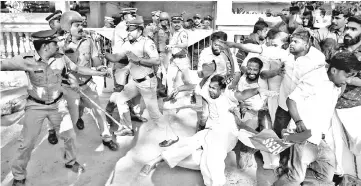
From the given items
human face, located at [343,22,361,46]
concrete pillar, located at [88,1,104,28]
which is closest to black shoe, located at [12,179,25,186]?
human face, located at [343,22,361,46]

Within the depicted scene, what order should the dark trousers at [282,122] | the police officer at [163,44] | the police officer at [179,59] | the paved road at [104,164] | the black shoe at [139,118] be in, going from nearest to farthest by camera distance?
1. the paved road at [104,164]
2. the dark trousers at [282,122]
3. the black shoe at [139,118]
4. the police officer at [179,59]
5. the police officer at [163,44]

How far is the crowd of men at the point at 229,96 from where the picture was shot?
3086mm

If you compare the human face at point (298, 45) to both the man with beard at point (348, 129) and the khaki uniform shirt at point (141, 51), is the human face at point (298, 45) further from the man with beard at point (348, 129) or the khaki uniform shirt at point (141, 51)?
the khaki uniform shirt at point (141, 51)

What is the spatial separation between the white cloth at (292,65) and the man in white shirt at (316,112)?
0.23 metres

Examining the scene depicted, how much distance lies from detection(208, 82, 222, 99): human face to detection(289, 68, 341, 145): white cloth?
2.46 ft

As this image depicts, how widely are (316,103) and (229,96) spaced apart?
1008mm

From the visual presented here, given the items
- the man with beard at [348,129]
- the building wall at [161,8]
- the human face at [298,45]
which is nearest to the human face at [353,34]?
the man with beard at [348,129]

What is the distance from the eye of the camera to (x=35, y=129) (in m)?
3.45

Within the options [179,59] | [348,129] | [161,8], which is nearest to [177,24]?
[179,59]

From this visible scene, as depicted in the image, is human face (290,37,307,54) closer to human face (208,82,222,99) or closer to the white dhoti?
the white dhoti

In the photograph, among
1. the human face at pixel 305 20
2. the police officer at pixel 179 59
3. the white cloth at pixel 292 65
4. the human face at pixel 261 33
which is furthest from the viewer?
the human face at pixel 305 20

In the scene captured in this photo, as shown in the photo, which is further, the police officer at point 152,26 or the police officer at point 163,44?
the police officer at point 163,44

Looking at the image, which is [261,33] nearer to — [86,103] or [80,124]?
[86,103]

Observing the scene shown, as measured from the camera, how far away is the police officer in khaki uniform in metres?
3.38
